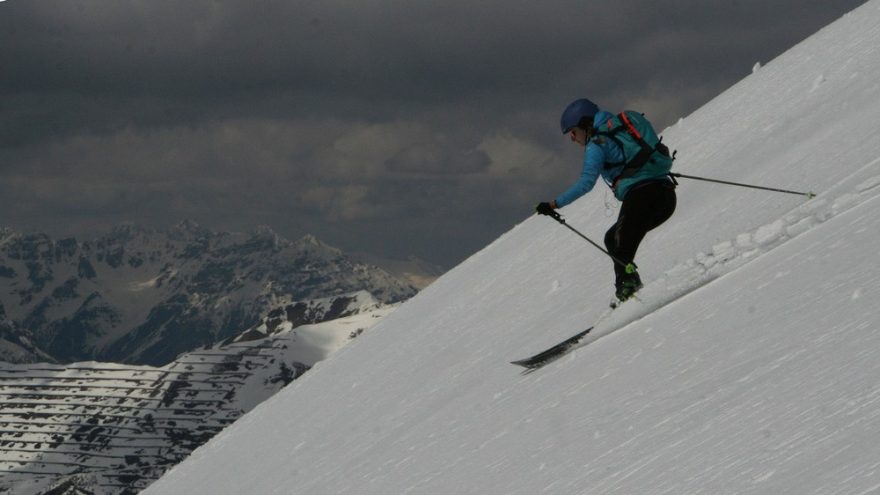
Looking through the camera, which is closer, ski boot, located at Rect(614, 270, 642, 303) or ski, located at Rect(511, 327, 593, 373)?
ski, located at Rect(511, 327, 593, 373)

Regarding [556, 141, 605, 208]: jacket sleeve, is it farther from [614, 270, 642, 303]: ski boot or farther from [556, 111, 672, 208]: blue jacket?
[614, 270, 642, 303]: ski boot

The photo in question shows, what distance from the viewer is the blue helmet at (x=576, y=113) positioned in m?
9.96

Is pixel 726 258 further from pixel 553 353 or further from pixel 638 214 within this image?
pixel 553 353

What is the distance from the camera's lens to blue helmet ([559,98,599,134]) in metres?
9.96

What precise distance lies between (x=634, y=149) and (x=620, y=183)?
1.24 feet

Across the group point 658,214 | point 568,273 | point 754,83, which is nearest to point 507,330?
point 568,273

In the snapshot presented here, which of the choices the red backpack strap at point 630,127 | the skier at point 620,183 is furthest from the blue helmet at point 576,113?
the red backpack strap at point 630,127

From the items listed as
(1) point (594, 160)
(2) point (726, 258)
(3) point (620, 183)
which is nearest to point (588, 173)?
(1) point (594, 160)

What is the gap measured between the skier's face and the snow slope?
1579 millimetres

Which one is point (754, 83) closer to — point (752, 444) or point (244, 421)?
point (244, 421)

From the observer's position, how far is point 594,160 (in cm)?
985

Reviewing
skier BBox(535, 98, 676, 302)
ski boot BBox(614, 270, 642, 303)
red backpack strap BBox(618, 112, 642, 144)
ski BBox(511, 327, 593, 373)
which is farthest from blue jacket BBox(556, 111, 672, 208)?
ski BBox(511, 327, 593, 373)

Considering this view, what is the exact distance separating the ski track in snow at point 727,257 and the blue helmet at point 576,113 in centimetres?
174

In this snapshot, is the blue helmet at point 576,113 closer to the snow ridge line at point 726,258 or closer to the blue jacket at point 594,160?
the blue jacket at point 594,160
